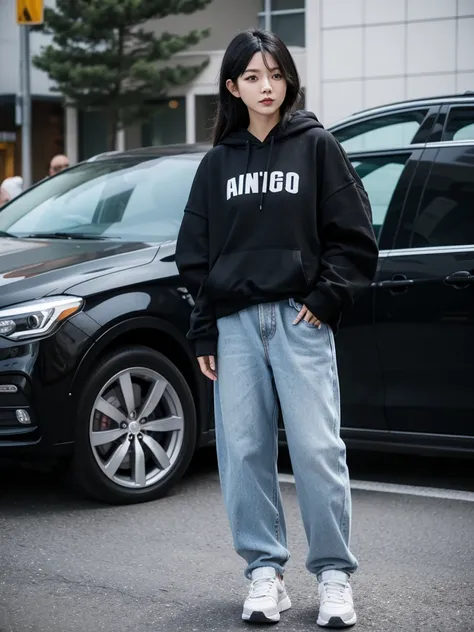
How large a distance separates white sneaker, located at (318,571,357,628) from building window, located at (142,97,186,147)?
1005 inches

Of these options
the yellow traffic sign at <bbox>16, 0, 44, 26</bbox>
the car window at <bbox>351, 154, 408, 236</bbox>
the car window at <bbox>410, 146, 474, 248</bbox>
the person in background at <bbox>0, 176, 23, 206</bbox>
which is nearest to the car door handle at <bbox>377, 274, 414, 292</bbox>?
the car window at <bbox>410, 146, 474, 248</bbox>

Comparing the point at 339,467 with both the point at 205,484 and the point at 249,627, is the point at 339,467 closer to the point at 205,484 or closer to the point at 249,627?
the point at 249,627

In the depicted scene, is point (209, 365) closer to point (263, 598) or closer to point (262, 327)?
point (262, 327)

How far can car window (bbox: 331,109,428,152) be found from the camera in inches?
Result: 246

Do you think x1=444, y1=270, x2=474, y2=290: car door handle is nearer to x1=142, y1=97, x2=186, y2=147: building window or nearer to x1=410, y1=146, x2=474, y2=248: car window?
x1=410, y1=146, x2=474, y2=248: car window

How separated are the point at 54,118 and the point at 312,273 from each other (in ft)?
92.9

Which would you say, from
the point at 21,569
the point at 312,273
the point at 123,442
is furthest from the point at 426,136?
the point at 21,569

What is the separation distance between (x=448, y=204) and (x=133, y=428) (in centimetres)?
173

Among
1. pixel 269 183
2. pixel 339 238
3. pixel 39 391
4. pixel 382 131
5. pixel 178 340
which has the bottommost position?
pixel 39 391

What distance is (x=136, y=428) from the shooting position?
5770mm

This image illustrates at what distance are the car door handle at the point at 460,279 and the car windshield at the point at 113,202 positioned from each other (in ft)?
4.53

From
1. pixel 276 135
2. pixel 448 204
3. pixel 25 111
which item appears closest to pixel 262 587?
pixel 276 135

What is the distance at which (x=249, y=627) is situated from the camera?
4.00 metres

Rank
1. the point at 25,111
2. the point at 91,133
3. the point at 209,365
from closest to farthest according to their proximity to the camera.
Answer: the point at 209,365 → the point at 25,111 → the point at 91,133
